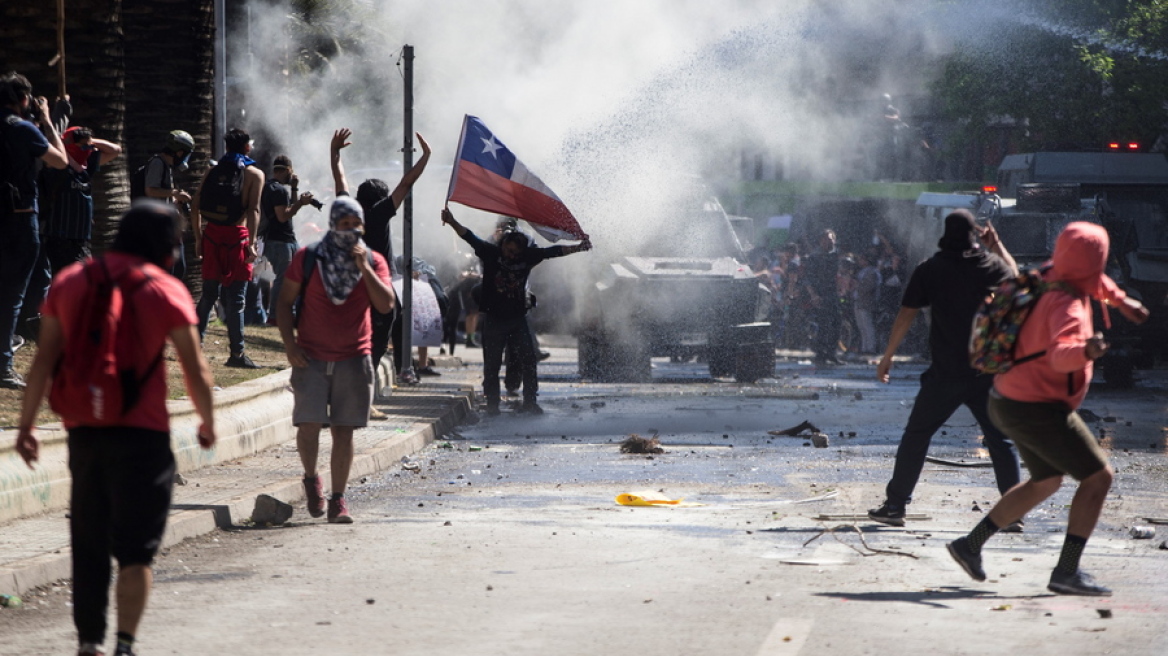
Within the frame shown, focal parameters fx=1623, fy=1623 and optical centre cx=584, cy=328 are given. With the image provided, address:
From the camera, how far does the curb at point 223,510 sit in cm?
632

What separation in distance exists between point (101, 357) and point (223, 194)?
25.6 ft

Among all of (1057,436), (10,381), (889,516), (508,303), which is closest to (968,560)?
(1057,436)

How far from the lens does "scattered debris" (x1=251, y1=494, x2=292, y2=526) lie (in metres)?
8.09

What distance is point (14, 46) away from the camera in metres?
12.3

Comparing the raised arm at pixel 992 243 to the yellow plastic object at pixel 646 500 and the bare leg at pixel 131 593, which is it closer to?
the yellow plastic object at pixel 646 500

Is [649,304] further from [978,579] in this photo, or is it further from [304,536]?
[978,579]

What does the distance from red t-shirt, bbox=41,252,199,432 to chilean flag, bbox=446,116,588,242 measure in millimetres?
9484

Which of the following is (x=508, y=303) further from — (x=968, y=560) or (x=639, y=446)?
(x=968, y=560)

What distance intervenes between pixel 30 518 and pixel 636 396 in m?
9.39

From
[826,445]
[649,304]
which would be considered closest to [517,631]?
[826,445]

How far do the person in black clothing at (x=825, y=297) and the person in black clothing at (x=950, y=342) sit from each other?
1543cm

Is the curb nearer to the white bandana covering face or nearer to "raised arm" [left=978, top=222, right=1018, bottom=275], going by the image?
the white bandana covering face

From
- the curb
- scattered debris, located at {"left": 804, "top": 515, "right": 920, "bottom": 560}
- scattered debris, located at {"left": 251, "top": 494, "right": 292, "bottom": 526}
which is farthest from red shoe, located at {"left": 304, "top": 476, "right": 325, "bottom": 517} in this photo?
scattered debris, located at {"left": 804, "top": 515, "right": 920, "bottom": 560}

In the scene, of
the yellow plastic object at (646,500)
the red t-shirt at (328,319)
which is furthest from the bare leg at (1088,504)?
the red t-shirt at (328,319)
